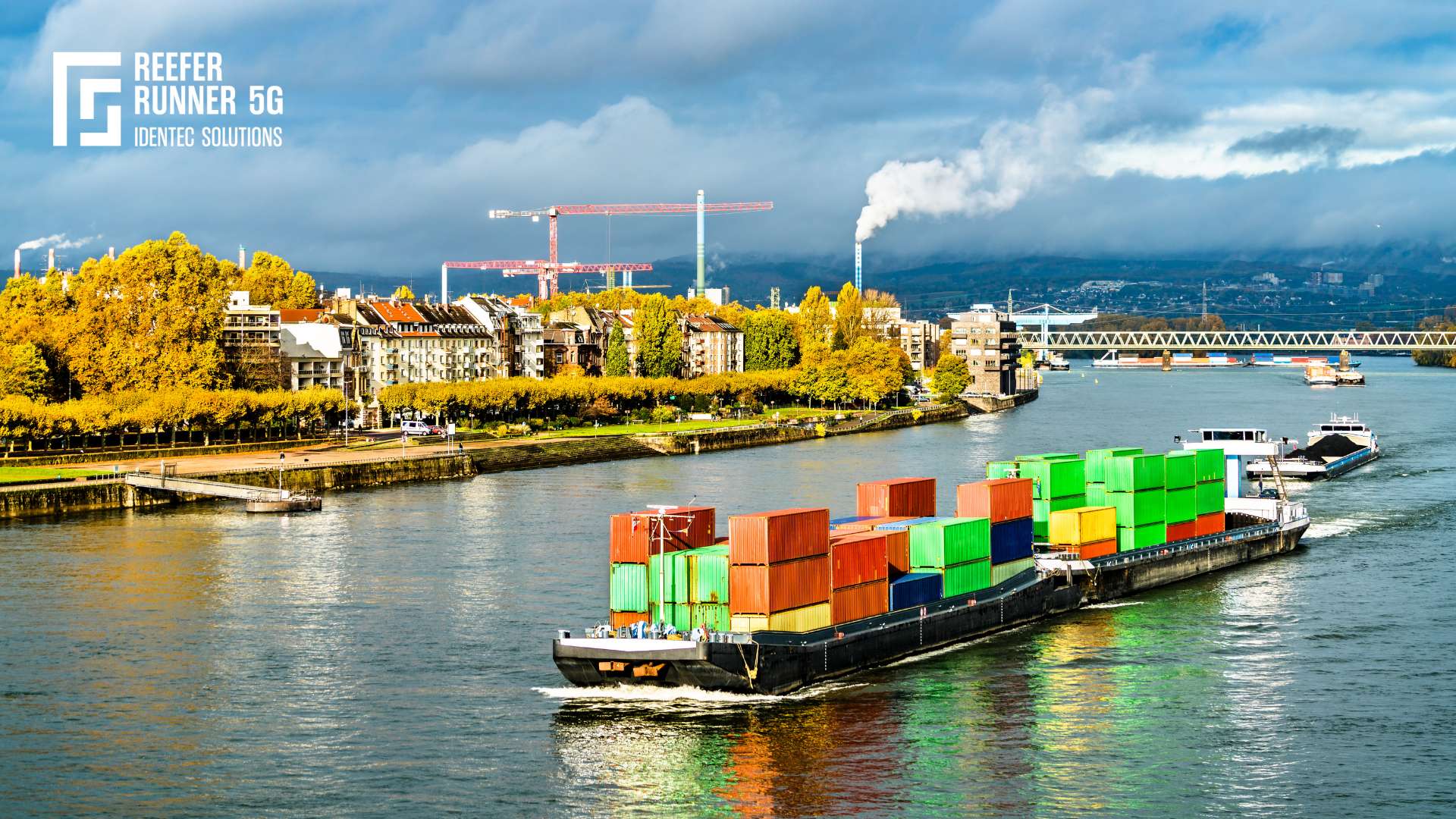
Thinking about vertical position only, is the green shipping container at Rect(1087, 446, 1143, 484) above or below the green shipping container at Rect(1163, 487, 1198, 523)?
above

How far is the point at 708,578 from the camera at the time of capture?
39062 mm

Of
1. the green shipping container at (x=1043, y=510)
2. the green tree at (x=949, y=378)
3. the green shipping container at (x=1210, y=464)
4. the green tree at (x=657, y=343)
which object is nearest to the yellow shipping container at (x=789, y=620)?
the green shipping container at (x=1043, y=510)

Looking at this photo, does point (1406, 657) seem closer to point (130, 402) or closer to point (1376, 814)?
point (1376, 814)

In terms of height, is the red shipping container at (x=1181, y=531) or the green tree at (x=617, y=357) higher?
the green tree at (x=617, y=357)

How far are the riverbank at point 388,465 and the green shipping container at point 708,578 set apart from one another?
4553cm

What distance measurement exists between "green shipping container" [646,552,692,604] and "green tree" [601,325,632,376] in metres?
117

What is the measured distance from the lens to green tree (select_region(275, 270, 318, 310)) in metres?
154

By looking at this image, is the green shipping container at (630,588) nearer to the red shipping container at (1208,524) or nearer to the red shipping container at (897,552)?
the red shipping container at (897,552)

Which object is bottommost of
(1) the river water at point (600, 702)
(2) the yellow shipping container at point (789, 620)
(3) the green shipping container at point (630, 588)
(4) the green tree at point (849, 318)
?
(1) the river water at point (600, 702)

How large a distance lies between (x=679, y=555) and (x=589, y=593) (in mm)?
11925

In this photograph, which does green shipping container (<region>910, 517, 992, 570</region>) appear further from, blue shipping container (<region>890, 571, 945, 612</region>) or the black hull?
the black hull

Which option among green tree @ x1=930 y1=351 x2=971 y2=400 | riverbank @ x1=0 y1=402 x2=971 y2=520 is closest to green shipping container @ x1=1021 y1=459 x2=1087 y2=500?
riverbank @ x1=0 y1=402 x2=971 y2=520

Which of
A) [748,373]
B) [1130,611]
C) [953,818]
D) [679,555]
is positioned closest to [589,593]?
[679,555]

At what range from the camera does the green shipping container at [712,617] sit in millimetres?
38875
